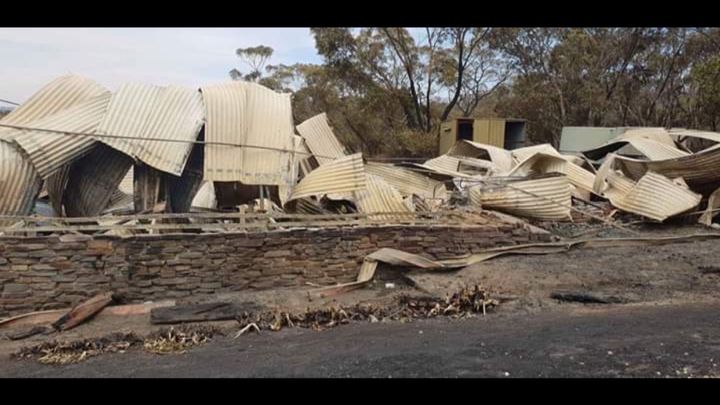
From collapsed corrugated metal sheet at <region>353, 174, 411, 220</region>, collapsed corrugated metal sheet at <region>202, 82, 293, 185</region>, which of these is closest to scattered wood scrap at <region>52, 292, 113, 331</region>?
collapsed corrugated metal sheet at <region>202, 82, 293, 185</region>

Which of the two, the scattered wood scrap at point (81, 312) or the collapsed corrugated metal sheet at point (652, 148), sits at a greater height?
the collapsed corrugated metal sheet at point (652, 148)

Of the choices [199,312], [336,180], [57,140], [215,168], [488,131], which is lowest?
[199,312]

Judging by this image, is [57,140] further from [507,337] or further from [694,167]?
[694,167]

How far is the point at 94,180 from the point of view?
27.9ft

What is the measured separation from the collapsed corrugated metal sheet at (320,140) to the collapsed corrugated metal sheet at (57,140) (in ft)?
11.4

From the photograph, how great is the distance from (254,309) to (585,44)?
75.0 ft

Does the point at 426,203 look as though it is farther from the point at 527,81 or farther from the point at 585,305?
the point at 527,81

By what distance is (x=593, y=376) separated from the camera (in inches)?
140

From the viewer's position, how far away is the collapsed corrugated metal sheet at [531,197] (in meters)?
9.62

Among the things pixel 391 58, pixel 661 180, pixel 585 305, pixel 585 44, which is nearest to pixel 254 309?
pixel 585 305

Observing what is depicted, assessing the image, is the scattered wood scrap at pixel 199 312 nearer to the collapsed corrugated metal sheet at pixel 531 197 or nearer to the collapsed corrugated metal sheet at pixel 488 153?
the collapsed corrugated metal sheet at pixel 531 197

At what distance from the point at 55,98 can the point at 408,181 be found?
21.5 ft

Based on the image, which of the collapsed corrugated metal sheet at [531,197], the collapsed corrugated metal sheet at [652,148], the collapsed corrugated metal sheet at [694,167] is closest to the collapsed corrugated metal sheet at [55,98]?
the collapsed corrugated metal sheet at [531,197]

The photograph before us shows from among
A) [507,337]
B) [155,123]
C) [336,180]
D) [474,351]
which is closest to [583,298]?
[507,337]
